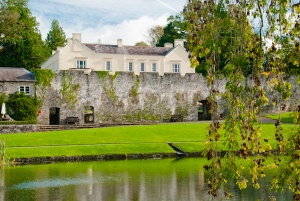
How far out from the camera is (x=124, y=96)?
43.6 metres

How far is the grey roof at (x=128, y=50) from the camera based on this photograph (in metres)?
51.9

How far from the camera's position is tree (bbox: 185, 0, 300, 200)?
4855 millimetres

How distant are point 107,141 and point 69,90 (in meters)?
13.7

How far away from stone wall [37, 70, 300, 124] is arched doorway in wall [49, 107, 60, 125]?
506mm

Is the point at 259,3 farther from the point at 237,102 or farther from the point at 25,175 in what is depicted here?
the point at 25,175

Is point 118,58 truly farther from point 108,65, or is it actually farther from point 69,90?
point 69,90

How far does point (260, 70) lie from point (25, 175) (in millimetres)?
15888

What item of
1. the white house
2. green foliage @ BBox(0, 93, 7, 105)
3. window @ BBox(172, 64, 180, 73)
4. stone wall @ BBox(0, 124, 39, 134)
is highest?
the white house

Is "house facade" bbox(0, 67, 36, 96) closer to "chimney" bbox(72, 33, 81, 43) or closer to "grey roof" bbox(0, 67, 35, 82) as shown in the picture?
"grey roof" bbox(0, 67, 35, 82)

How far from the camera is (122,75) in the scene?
143 feet

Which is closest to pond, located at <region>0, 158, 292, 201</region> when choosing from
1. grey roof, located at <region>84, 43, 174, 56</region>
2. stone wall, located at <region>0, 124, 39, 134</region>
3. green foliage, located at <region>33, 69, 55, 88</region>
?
stone wall, located at <region>0, 124, 39, 134</region>

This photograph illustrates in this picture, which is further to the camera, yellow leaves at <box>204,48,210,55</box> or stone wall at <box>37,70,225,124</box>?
stone wall at <box>37,70,225,124</box>

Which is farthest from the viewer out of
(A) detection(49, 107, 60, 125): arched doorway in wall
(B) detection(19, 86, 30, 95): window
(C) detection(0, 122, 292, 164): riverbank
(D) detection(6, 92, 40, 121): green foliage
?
(A) detection(49, 107, 60, 125): arched doorway in wall

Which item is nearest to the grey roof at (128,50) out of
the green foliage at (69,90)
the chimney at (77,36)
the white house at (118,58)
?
the white house at (118,58)
